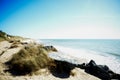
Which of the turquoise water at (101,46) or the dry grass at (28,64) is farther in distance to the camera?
the turquoise water at (101,46)

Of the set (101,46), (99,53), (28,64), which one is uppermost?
(28,64)

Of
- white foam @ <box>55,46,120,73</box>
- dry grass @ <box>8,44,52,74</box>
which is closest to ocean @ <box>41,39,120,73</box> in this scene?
white foam @ <box>55,46,120,73</box>

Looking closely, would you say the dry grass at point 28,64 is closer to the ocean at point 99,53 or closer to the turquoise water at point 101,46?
the ocean at point 99,53

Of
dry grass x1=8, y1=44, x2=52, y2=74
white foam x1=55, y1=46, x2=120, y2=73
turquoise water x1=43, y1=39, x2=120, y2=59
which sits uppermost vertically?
dry grass x1=8, y1=44, x2=52, y2=74

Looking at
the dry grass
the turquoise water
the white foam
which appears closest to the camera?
the dry grass

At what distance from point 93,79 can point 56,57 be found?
9.91ft

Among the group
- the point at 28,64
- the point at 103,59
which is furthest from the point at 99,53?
the point at 28,64

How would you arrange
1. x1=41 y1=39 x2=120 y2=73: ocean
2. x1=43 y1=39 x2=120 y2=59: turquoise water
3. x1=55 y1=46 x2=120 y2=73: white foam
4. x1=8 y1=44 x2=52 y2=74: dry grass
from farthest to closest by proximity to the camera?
x1=43 y1=39 x2=120 y2=59: turquoise water < x1=41 y1=39 x2=120 y2=73: ocean < x1=55 y1=46 x2=120 y2=73: white foam < x1=8 y1=44 x2=52 y2=74: dry grass

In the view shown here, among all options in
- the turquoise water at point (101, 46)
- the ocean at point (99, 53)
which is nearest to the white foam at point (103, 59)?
the ocean at point (99, 53)

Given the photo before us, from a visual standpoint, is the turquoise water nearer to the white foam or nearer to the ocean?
the ocean

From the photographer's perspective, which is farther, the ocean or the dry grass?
the ocean

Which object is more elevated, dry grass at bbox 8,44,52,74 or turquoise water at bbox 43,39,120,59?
dry grass at bbox 8,44,52,74

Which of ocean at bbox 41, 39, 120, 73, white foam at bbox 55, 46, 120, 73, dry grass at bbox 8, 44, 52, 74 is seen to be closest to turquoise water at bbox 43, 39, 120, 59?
ocean at bbox 41, 39, 120, 73

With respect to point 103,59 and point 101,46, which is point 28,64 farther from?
point 101,46
